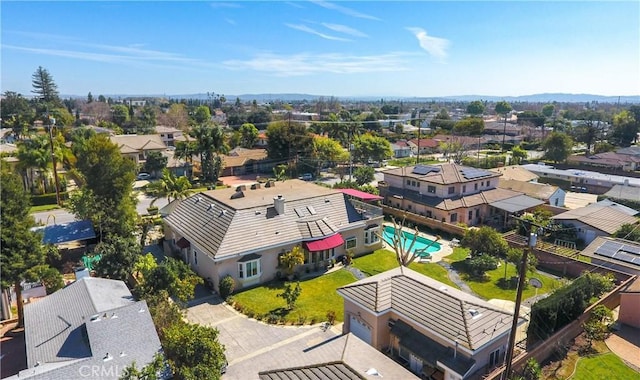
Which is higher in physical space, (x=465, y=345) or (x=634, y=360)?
(x=465, y=345)

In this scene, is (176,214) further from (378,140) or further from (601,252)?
(378,140)

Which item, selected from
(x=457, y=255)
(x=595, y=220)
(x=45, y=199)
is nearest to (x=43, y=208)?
(x=45, y=199)

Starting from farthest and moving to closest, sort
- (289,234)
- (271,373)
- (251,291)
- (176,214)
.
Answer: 1. (176,214)
2. (289,234)
3. (251,291)
4. (271,373)

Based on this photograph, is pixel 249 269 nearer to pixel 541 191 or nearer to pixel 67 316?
pixel 67 316

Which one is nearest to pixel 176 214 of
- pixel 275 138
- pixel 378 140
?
pixel 275 138

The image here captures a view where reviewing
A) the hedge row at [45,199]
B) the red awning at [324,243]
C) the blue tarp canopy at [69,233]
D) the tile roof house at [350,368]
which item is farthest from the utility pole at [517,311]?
the hedge row at [45,199]
